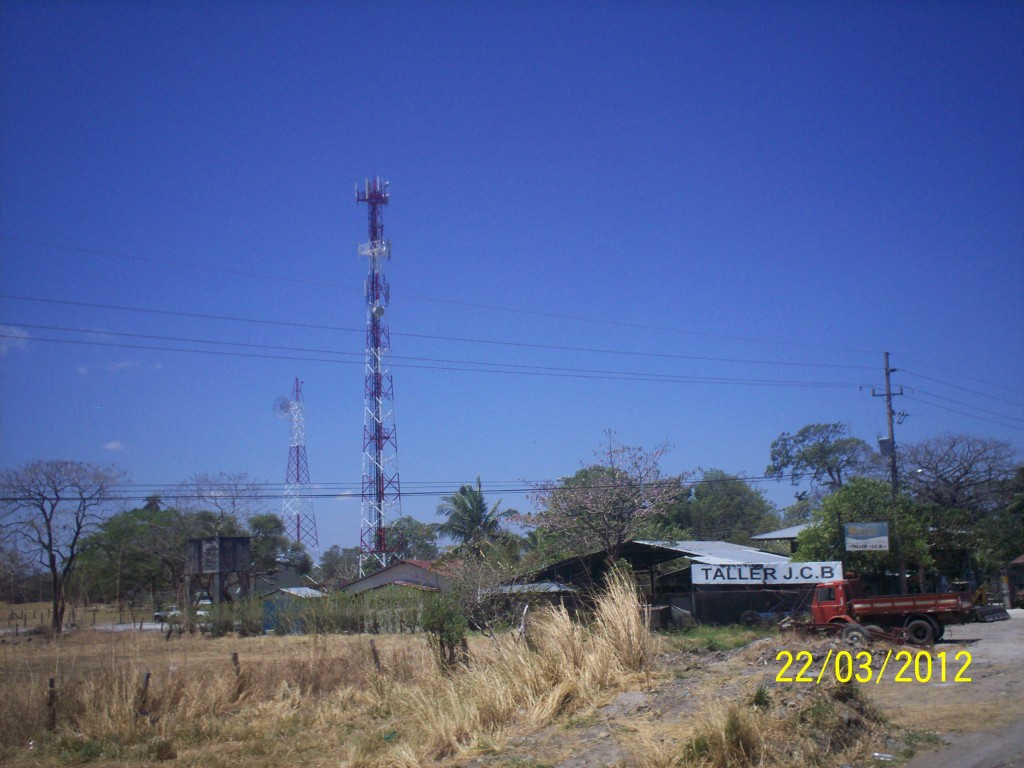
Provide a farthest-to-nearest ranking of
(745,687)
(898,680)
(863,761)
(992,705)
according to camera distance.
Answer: (898,680) < (992,705) < (745,687) < (863,761)

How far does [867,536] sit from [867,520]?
1.90 m

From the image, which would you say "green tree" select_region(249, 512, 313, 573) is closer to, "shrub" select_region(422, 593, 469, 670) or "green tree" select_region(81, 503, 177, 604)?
"green tree" select_region(81, 503, 177, 604)

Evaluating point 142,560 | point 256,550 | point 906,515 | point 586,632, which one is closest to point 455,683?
point 586,632

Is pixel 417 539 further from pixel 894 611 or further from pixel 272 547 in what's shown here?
pixel 894 611

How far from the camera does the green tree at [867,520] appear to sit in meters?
34.7

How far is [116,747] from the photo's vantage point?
13.6 m

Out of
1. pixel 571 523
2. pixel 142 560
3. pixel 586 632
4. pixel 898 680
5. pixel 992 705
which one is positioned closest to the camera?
pixel 992 705

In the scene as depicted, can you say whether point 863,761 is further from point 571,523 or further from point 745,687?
point 571,523

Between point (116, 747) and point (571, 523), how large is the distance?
75.0 ft

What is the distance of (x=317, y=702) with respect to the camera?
16656 millimetres

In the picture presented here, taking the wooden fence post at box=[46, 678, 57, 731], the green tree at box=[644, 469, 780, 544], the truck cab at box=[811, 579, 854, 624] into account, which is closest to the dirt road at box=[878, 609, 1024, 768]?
the truck cab at box=[811, 579, 854, 624]

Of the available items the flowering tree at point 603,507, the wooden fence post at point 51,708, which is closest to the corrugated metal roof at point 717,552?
the flowering tree at point 603,507
